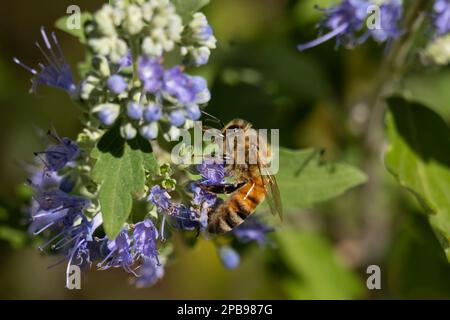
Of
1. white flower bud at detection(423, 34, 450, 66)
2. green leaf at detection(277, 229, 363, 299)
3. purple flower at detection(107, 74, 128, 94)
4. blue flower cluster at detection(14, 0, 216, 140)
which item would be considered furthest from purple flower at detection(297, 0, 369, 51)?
green leaf at detection(277, 229, 363, 299)

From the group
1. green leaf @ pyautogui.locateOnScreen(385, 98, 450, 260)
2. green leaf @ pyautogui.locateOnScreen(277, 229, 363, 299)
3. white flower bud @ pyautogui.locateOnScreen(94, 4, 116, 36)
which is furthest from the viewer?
green leaf @ pyautogui.locateOnScreen(277, 229, 363, 299)

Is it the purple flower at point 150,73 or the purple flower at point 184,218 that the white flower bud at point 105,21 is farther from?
the purple flower at point 184,218

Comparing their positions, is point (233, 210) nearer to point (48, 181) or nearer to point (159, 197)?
point (159, 197)

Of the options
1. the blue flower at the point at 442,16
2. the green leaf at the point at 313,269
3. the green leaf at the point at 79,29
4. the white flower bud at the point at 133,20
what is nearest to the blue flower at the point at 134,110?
the white flower bud at the point at 133,20

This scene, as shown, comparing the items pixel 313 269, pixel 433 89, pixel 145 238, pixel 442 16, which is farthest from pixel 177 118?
pixel 433 89

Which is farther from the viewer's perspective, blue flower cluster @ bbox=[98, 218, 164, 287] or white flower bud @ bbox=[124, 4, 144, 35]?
blue flower cluster @ bbox=[98, 218, 164, 287]

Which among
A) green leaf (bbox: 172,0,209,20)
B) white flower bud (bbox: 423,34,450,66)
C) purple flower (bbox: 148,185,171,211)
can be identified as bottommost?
purple flower (bbox: 148,185,171,211)

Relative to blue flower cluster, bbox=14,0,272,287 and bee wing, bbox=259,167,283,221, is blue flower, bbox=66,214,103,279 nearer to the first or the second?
blue flower cluster, bbox=14,0,272,287
